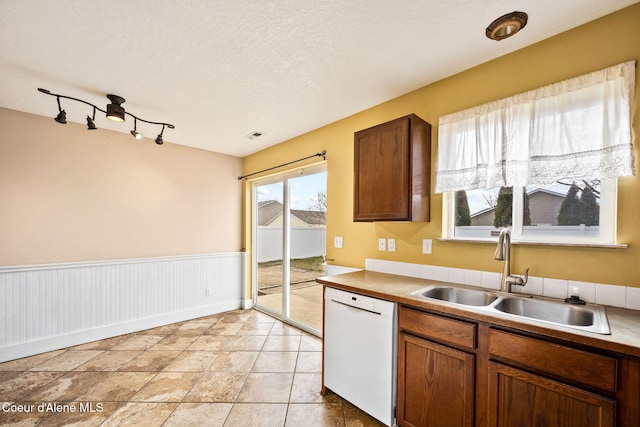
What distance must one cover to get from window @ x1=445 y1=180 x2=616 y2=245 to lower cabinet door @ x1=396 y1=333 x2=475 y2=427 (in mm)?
910

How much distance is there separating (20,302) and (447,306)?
3983 millimetres

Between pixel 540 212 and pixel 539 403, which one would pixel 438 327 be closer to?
pixel 539 403

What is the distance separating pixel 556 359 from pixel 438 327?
1.66 feet

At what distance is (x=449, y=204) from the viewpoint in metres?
2.17

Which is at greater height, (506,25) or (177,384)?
(506,25)

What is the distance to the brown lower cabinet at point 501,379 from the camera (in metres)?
1.06

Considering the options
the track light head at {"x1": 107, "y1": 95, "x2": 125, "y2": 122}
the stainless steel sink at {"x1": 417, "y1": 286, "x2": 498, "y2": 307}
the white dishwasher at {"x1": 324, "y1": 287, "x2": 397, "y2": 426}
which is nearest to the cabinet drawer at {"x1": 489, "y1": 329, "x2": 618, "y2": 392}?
the stainless steel sink at {"x1": 417, "y1": 286, "x2": 498, "y2": 307}

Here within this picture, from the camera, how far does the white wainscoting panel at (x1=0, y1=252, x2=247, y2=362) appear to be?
9.00 feet

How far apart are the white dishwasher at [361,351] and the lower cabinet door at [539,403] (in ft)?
1.89

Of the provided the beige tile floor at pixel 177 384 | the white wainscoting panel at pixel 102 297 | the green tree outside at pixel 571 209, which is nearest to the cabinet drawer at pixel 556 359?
the green tree outside at pixel 571 209

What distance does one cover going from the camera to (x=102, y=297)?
10.6ft

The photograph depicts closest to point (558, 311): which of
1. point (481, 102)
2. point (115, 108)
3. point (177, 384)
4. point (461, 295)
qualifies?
point (461, 295)

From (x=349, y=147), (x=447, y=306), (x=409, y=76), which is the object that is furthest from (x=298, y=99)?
(x=447, y=306)

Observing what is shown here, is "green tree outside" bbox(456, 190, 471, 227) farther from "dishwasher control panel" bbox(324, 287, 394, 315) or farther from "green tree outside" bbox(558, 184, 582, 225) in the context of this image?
"dishwasher control panel" bbox(324, 287, 394, 315)
